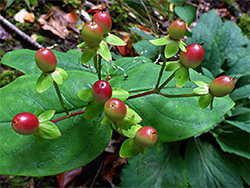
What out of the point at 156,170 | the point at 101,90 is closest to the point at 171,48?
the point at 101,90

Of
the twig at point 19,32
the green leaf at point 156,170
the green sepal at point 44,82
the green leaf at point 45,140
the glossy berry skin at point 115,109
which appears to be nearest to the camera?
the glossy berry skin at point 115,109

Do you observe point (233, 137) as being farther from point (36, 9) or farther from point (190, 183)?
point (36, 9)

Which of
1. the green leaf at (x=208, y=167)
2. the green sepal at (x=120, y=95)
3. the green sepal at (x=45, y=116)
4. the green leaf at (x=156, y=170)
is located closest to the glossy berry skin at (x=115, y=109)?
the green sepal at (x=120, y=95)

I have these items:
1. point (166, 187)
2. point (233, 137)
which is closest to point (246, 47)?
point (233, 137)

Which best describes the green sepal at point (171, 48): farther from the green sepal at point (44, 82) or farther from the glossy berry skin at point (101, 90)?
the green sepal at point (44, 82)

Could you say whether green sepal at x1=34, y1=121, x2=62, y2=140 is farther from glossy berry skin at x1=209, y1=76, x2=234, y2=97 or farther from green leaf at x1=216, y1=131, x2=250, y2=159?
green leaf at x1=216, y1=131, x2=250, y2=159

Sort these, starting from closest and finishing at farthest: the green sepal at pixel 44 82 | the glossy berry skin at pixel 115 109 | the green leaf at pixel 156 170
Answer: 1. the glossy berry skin at pixel 115 109
2. the green sepal at pixel 44 82
3. the green leaf at pixel 156 170

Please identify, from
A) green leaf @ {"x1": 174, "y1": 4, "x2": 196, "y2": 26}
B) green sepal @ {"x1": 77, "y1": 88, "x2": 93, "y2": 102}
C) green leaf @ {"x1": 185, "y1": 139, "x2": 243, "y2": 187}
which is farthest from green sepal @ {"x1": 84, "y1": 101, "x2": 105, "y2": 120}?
green leaf @ {"x1": 174, "y1": 4, "x2": 196, "y2": 26}
